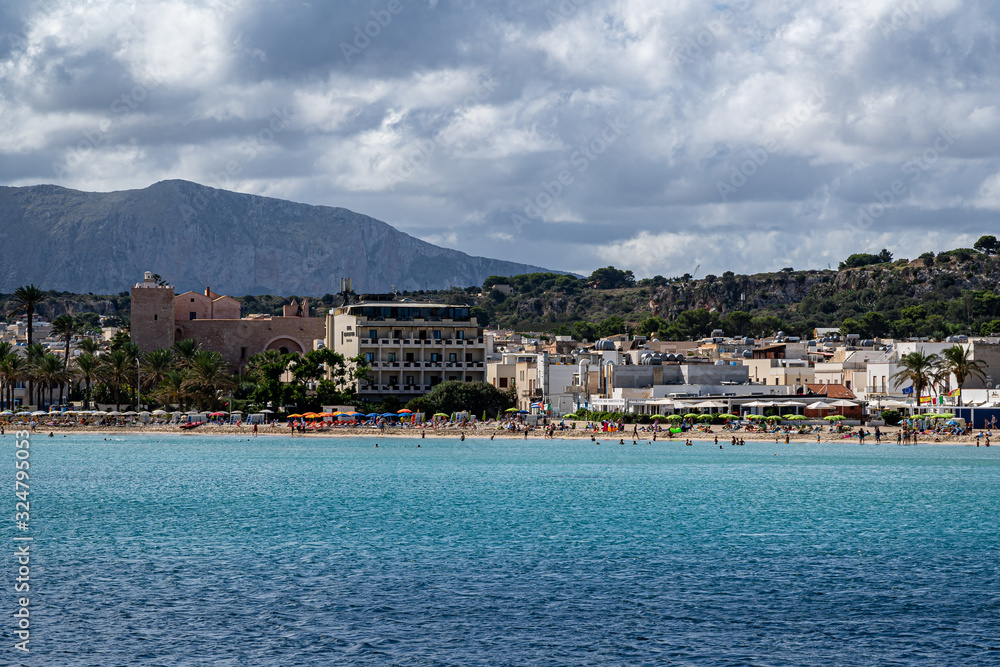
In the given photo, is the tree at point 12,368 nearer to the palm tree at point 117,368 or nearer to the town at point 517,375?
the town at point 517,375

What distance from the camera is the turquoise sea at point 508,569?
928 inches

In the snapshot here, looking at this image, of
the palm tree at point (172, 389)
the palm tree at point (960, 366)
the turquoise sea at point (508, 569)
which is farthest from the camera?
the palm tree at point (172, 389)

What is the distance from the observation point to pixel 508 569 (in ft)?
105

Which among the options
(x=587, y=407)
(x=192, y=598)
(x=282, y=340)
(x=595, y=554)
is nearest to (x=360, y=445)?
(x=587, y=407)

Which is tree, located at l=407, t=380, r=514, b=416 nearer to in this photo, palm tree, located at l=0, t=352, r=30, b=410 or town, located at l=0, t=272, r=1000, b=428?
town, located at l=0, t=272, r=1000, b=428

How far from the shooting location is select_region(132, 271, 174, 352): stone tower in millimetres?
133250

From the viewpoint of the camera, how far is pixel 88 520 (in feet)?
140

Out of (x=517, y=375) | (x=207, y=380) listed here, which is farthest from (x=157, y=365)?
(x=517, y=375)

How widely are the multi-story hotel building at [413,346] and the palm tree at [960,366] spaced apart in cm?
4178

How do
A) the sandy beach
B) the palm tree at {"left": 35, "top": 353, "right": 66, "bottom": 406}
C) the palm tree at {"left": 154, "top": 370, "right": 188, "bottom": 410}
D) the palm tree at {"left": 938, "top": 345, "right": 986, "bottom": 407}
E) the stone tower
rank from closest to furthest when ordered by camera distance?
the sandy beach
the palm tree at {"left": 938, "top": 345, "right": 986, "bottom": 407}
the palm tree at {"left": 154, "top": 370, "right": 188, "bottom": 410}
the palm tree at {"left": 35, "top": 353, "right": 66, "bottom": 406}
the stone tower

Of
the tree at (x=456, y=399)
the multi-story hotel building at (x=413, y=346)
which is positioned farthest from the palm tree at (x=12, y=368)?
the tree at (x=456, y=399)

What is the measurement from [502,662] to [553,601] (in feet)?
17.6

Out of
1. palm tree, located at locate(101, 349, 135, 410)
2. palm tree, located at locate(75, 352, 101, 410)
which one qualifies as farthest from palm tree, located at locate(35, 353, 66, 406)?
palm tree, located at locate(101, 349, 135, 410)

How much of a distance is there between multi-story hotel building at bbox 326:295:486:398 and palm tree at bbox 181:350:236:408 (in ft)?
40.4
